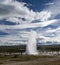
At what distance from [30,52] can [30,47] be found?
12.3ft

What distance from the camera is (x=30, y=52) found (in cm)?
14050

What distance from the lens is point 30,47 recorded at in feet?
470
